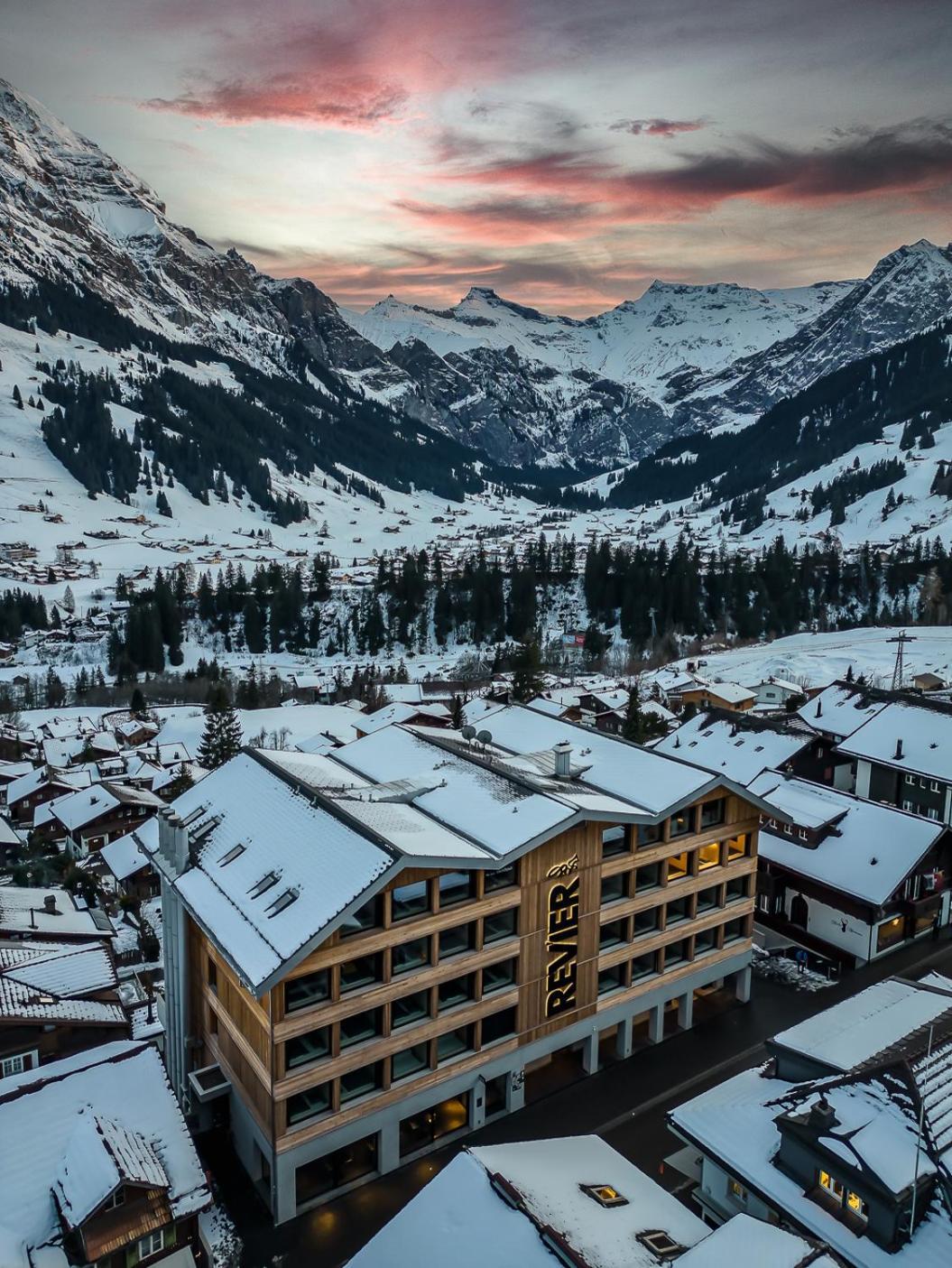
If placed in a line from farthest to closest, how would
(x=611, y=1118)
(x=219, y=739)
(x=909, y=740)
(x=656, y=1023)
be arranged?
(x=219, y=739) → (x=909, y=740) → (x=656, y=1023) → (x=611, y=1118)

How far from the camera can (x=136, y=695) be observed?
112 m

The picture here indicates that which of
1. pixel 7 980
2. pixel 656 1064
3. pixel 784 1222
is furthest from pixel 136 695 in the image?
pixel 784 1222

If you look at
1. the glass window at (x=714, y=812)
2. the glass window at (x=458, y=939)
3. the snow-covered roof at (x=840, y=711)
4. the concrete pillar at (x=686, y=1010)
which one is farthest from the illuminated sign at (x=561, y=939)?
the snow-covered roof at (x=840, y=711)

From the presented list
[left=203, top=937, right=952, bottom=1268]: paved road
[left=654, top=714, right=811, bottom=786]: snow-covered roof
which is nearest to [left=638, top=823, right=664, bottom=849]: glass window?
[left=203, top=937, right=952, bottom=1268]: paved road

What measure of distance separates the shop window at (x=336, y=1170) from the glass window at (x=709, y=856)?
585 inches

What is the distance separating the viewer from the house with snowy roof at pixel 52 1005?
24.7 m

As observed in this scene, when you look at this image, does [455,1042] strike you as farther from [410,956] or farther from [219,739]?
[219,739]

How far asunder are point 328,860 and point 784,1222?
1389cm

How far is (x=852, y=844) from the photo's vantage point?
124 ft

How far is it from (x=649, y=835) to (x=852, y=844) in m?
13.6

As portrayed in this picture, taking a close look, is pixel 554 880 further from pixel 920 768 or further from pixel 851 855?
pixel 920 768

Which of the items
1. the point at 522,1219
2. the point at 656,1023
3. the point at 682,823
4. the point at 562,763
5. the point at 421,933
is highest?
the point at 562,763

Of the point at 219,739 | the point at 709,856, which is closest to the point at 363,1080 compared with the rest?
the point at 709,856

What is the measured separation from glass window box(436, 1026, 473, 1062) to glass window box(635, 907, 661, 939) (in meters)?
7.47
